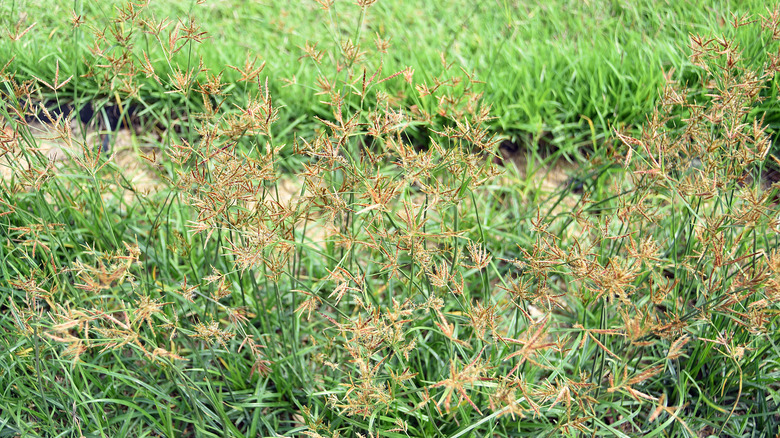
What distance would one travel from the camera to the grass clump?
55.7 inches

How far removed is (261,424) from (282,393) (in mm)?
149

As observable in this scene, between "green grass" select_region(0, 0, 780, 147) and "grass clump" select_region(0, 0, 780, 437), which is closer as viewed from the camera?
"grass clump" select_region(0, 0, 780, 437)

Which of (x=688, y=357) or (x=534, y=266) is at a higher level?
(x=534, y=266)

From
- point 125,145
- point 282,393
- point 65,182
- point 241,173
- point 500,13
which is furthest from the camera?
point 500,13

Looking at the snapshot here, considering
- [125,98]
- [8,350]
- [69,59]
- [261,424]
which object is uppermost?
[69,59]

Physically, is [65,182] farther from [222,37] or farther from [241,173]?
[241,173]

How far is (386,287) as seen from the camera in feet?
7.25

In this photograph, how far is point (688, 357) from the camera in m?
2.03

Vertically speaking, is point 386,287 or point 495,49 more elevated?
point 495,49

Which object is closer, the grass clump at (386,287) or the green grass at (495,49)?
the grass clump at (386,287)

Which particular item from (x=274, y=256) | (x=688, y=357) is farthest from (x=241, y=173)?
(x=688, y=357)

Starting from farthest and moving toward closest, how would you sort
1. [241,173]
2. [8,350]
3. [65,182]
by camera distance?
[65,182], [8,350], [241,173]

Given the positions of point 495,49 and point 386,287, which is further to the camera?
point 495,49

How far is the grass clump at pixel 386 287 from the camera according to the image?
1416 millimetres
